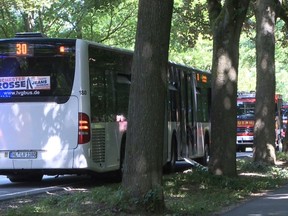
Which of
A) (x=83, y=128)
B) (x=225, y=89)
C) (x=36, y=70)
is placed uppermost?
(x=36, y=70)

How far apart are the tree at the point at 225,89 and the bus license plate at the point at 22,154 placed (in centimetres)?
415

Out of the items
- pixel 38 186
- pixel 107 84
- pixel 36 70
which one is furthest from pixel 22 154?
pixel 107 84

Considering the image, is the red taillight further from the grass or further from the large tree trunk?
the large tree trunk

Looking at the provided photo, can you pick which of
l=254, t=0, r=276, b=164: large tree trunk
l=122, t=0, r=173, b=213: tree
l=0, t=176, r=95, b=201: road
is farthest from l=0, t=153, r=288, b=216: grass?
l=254, t=0, r=276, b=164: large tree trunk

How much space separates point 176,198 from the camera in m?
11.3

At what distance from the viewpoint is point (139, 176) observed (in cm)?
920

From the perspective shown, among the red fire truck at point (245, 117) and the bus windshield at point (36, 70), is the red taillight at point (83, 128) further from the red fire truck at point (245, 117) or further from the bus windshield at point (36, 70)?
the red fire truck at point (245, 117)

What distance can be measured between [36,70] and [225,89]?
14.4 ft

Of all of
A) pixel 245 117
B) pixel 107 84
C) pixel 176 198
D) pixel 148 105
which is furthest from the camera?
pixel 245 117

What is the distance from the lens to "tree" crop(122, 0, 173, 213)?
9.23m

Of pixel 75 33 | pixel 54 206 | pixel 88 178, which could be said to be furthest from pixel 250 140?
pixel 54 206

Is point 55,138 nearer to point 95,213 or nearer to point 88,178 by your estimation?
point 88,178

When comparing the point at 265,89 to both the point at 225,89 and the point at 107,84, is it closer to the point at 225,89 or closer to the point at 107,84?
the point at 225,89

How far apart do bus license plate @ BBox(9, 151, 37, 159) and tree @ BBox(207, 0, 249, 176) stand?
4.15m
